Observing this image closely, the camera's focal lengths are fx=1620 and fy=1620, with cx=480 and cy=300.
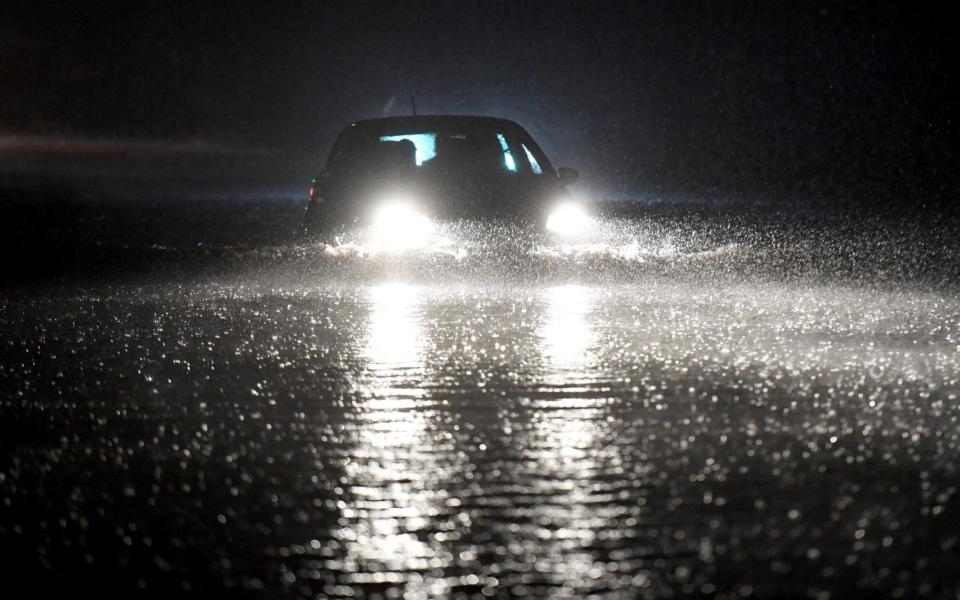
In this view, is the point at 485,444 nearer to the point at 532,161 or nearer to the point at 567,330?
the point at 567,330

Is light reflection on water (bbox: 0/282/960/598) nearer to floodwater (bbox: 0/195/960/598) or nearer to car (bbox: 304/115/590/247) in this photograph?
floodwater (bbox: 0/195/960/598)

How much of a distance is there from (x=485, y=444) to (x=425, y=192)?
796 centimetres

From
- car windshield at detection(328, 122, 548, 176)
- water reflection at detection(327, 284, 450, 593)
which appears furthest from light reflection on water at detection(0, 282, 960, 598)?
car windshield at detection(328, 122, 548, 176)

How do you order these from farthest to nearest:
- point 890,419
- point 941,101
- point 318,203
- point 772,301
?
point 941,101, point 318,203, point 772,301, point 890,419

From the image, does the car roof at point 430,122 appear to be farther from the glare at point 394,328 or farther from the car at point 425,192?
the glare at point 394,328

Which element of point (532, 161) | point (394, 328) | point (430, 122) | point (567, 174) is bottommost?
point (394, 328)

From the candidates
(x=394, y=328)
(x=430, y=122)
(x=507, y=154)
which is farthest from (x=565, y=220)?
(x=394, y=328)

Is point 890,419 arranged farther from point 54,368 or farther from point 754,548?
point 54,368

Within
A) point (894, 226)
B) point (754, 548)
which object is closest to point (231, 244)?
point (894, 226)

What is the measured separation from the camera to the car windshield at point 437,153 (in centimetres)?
1359

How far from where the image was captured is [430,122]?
46.7ft

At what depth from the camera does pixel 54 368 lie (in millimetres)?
7664

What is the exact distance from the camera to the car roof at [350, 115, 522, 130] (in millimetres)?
14180

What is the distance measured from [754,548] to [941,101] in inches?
1200
